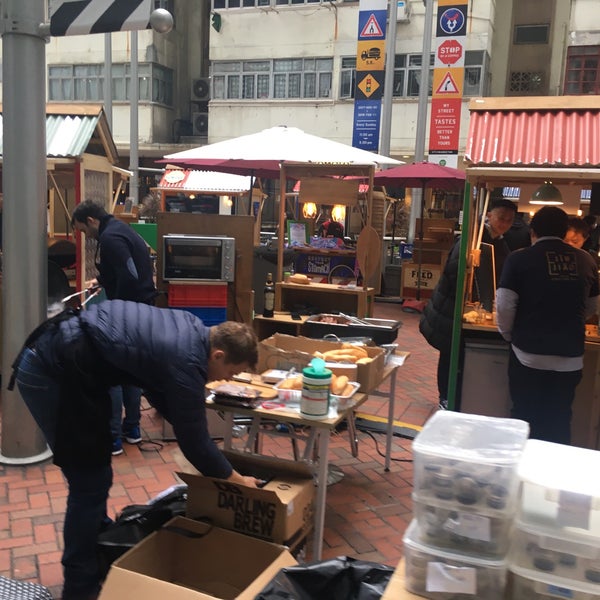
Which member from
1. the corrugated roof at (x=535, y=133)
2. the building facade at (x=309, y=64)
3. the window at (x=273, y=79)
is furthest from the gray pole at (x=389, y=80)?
the corrugated roof at (x=535, y=133)

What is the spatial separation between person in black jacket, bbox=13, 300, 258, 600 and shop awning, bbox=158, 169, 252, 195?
10.5 meters

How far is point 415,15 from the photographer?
20625 millimetres

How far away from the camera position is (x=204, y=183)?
515 inches

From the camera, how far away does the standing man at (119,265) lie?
177 inches

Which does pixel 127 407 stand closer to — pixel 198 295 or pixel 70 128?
pixel 198 295

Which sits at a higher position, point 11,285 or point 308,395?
point 11,285

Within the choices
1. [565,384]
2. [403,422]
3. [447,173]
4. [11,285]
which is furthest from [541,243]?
[447,173]

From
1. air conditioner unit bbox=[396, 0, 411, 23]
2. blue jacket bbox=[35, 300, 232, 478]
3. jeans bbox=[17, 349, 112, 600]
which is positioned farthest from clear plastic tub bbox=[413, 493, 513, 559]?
air conditioner unit bbox=[396, 0, 411, 23]

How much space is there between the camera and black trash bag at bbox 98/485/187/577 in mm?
2685

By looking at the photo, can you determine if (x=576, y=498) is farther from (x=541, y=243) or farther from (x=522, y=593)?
(x=541, y=243)

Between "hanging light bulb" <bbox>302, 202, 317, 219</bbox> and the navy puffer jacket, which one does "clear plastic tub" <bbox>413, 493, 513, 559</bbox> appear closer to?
the navy puffer jacket

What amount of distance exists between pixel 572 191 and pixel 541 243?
85.8 inches

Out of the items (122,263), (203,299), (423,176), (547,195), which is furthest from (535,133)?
(423,176)

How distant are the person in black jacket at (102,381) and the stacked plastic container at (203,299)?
2.43 m
